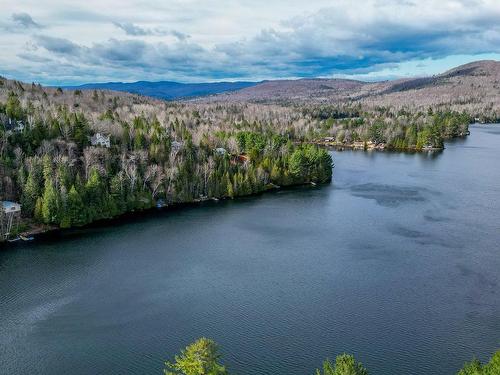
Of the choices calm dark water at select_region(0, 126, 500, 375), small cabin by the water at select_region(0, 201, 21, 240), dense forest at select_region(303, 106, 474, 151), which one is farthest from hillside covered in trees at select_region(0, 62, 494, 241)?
dense forest at select_region(303, 106, 474, 151)

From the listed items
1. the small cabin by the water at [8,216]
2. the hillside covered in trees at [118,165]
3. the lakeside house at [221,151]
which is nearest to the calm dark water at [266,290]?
the small cabin by the water at [8,216]

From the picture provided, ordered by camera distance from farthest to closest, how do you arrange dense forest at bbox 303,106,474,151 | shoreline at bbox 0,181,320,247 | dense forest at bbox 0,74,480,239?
dense forest at bbox 303,106,474,151 → dense forest at bbox 0,74,480,239 → shoreline at bbox 0,181,320,247

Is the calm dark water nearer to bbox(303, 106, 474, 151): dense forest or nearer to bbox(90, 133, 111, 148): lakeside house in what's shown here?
bbox(90, 133, 111, 148): lakeside house

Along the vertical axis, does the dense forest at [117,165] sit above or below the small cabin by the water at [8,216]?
above

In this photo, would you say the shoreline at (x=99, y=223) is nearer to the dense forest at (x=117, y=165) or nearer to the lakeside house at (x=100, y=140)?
the dense forest at (x=117, y=165)

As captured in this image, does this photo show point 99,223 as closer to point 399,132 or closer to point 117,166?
point 117,166

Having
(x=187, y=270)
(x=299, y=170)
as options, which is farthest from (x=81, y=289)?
(x=299, y=170)
